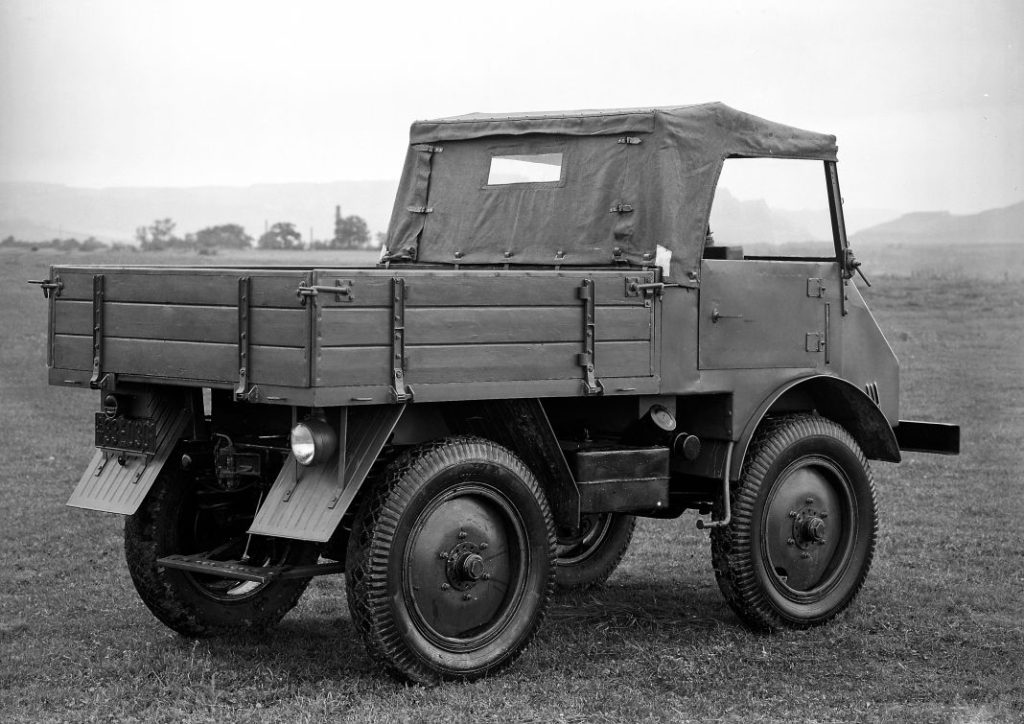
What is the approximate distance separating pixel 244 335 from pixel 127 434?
119cm

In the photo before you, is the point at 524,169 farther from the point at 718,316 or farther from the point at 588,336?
the point at 588,336

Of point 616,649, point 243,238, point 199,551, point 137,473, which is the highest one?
point 243,238

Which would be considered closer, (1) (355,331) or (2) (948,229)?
(1) (355,331)

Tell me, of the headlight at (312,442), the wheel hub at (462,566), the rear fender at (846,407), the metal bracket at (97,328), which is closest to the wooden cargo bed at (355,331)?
the metal bracket at (97,328)

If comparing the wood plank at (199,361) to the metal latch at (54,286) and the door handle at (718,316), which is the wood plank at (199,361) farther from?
the door handle at (718,316)

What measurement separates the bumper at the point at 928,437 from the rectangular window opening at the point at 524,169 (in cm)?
256

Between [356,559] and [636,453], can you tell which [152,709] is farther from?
[636,453]

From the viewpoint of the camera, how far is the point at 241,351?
5969mm

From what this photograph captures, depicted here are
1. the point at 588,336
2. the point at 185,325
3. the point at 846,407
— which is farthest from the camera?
the point at 846,407

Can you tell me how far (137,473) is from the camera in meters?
6.80

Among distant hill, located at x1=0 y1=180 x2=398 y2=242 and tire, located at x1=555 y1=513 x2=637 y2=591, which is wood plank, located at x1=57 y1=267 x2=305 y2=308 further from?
distant hill, located at x1=0 y1=180 x2=398 y2=242

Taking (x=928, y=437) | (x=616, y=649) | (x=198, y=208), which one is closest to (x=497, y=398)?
(x=616, y=649)

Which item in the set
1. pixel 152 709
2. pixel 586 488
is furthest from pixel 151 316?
pixel 586 488

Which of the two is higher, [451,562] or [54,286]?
[54,286]
